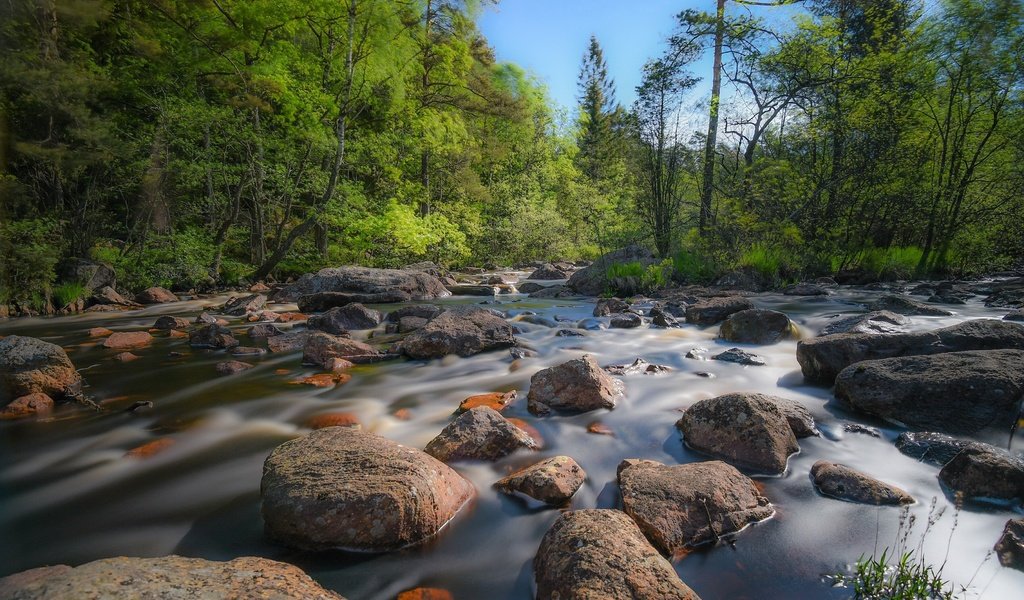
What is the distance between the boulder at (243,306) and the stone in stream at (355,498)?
26.1 feet

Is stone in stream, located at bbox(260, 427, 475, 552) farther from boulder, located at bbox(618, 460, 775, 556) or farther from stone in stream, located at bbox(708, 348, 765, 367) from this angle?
stone in stream, located at bbox(708, 348, 765, 367)

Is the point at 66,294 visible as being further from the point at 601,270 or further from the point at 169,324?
the point at 601,270

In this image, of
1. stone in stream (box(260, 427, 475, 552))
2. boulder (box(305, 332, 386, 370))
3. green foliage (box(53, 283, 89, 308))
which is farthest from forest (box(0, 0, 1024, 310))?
stone in stream (box(260, 427, 475, 552))

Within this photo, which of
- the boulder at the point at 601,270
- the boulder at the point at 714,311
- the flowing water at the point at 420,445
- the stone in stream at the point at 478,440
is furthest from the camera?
the boulder at the point at 601,270

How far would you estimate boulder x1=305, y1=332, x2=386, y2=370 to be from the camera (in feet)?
18.1

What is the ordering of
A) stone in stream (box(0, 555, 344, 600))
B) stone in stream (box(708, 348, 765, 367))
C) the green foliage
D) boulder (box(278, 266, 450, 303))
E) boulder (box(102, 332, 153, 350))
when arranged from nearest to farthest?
stone in stream (box(0, 555, 344, 600)) → stone in stream (box(708, 348, 765, 367)) → boulder (box(102, 332, 153, 350)) → the green foliage → boulder (box(278, 266, 450, 303))

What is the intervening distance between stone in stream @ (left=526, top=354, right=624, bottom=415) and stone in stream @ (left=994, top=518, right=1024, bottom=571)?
2.39 m

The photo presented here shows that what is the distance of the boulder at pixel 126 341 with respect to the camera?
20.9 ft

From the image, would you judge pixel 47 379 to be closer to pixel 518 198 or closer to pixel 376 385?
pixel 376 385

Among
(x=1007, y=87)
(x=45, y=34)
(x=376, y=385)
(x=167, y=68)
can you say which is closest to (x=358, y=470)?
(x=376, y=385)

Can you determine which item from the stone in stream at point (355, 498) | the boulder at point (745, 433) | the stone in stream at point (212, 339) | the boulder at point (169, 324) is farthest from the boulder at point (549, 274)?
the stone in stream at point (355, 498)

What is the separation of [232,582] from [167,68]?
1573 cm

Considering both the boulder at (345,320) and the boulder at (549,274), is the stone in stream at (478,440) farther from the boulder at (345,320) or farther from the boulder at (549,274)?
the boulder at (549,274)

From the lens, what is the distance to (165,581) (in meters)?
1.42
